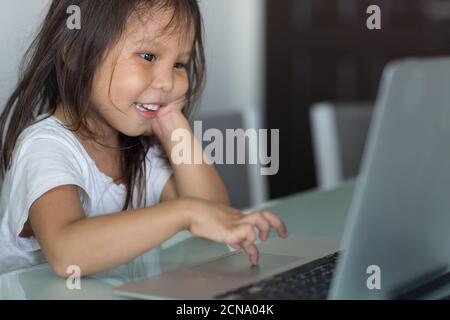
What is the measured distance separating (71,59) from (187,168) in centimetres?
26

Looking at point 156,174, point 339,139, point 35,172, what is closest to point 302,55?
point 339,139

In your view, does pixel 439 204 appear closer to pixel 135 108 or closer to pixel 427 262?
pixel 427 262

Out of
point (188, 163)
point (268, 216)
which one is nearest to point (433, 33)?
point (188, 163)

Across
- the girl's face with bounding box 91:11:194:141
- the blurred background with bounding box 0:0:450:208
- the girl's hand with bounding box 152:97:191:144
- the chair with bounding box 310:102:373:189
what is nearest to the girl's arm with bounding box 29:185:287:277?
the girl's face with bounding box 91:11:194:141

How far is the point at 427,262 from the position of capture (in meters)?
0.88

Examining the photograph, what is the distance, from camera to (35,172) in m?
1.06

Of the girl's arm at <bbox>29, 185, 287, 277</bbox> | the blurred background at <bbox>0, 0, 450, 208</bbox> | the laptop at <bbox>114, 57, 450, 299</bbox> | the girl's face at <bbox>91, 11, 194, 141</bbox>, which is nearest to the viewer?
the laptop at <bbox>114, 57, 450, 299</bbox>

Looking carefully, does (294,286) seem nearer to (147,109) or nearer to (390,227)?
(390,227)

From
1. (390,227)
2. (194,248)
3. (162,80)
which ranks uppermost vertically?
(162,80)

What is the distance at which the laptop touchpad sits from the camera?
0.98m

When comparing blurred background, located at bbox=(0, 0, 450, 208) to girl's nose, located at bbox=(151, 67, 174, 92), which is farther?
blurred background, located at bbox=(0, 0, 450, 208)

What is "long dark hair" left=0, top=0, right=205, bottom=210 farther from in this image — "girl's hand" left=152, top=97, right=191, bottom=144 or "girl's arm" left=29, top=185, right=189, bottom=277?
"girl's arm" left=29, top=185, right=189, bottom=277

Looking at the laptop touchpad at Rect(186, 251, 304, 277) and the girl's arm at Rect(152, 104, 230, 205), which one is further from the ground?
the girl's arm at Rect(152, 104, 230, 205)

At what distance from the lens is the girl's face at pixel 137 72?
1154 mm
